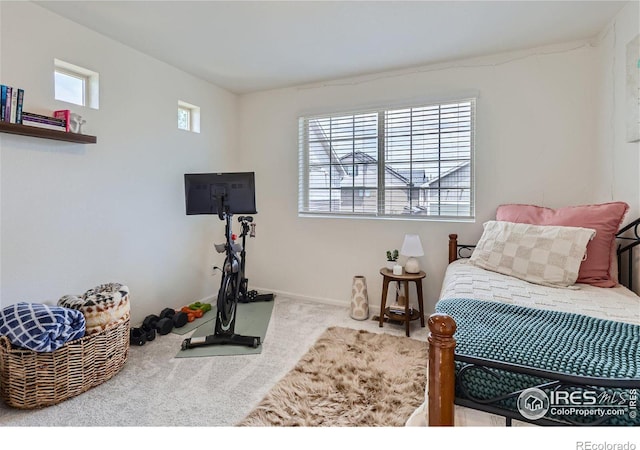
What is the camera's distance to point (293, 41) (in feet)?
8.61

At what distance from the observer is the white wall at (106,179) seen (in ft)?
6.89

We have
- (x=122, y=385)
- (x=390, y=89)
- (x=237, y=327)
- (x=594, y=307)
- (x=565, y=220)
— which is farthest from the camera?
(x=390, y=89)

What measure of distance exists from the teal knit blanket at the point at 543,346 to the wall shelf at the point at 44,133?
266cm

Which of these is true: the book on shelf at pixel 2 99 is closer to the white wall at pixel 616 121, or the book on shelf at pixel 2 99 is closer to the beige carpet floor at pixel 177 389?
the beige carpet floor at pixel 177 389

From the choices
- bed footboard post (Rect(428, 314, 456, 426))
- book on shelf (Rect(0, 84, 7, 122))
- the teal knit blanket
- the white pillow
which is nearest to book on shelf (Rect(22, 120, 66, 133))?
book on shelf (Rect(0, 84, 7, 122))

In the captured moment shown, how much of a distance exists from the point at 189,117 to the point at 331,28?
75.2 inches

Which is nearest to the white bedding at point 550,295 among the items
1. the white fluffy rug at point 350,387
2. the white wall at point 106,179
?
the white fluffy rug at point 350,387

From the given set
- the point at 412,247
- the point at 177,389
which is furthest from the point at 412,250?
the point at 177,389

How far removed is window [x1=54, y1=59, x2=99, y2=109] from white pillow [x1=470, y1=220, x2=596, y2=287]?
3242mm

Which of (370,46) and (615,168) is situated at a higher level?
(370,46)

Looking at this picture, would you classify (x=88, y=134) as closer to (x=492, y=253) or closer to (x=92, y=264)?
(x=92, y=264)

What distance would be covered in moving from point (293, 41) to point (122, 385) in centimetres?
279

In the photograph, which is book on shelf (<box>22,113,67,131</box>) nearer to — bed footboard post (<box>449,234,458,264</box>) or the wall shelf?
the wall shelf
